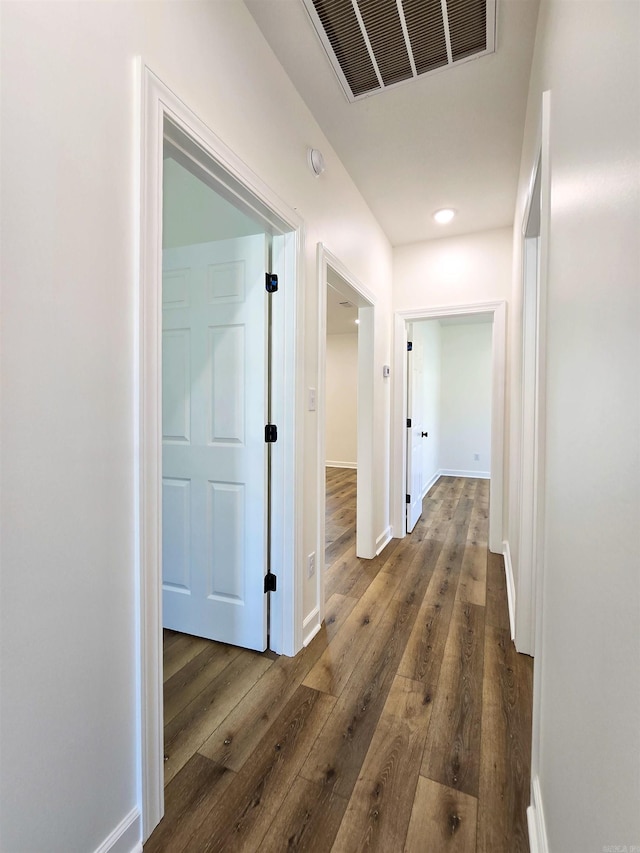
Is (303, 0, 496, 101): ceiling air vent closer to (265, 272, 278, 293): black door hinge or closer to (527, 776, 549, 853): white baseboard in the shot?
(265, 272, 278, 293): black door hinge

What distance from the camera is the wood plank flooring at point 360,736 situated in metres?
1.10

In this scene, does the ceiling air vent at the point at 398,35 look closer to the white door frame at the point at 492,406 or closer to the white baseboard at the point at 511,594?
the white door frame at the point at 492,406

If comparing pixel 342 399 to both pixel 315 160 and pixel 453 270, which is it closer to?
pixel 453 270

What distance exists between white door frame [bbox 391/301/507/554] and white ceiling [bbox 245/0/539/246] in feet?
2.37

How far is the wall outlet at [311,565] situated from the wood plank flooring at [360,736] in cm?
34

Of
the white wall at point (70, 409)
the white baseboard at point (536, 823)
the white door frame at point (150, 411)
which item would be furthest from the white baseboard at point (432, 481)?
the white wall at point (70, 409)

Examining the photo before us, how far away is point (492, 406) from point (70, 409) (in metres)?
3.10

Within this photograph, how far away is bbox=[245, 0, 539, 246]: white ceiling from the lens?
1491mm

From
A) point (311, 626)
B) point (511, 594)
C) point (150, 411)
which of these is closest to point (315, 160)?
point (150, 411)

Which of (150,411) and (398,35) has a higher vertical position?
(398,35)

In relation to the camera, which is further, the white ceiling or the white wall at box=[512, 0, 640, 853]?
the white ceiling

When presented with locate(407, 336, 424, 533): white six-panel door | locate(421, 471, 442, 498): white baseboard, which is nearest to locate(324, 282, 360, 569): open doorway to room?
locate(421, 471, 442, 498): white baseboard

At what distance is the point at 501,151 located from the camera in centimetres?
219

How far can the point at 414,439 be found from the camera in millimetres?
3951
